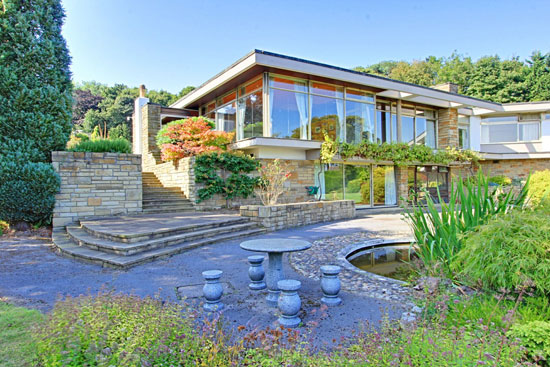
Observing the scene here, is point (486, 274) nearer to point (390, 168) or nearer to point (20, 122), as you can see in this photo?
point (20, 122)

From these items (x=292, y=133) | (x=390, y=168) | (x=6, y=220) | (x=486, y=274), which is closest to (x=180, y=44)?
(x=292, y=133)

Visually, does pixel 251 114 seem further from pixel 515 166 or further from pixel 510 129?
pixel 510 129

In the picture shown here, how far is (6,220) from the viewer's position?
834 centimetres

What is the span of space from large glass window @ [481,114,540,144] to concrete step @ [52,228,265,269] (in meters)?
Result: 20.4

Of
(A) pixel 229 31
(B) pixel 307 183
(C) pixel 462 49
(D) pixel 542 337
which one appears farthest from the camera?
(C) pixel 462 49

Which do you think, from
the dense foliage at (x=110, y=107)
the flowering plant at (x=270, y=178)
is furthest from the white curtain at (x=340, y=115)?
the dense foliage at (x=110, y=107)

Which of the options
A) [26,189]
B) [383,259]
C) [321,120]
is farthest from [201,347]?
[321,120]

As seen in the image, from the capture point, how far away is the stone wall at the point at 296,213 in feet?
28.8

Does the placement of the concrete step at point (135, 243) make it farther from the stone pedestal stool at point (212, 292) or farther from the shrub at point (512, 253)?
the shrub at point (512, 253)

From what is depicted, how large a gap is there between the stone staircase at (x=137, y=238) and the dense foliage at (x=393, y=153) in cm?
541

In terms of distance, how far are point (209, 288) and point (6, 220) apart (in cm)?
774

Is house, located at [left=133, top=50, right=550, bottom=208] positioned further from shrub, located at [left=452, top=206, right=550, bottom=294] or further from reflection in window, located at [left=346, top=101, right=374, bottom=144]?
shrub, located at [left=452, top=206, right=550, bottom=294]

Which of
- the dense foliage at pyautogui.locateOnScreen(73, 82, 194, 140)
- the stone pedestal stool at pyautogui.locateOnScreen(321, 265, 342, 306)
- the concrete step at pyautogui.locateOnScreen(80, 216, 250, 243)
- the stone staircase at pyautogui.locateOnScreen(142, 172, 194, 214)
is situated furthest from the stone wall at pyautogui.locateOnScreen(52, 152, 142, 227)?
the dense foliage at pyautogui.locateOnScreen(73, 82, 194, 140)

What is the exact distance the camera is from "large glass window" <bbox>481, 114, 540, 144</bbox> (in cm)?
2056
